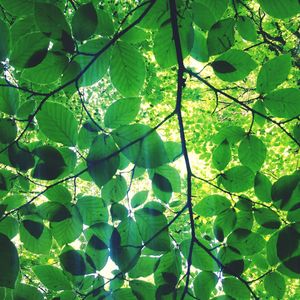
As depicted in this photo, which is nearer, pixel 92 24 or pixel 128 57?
pixel 92 24

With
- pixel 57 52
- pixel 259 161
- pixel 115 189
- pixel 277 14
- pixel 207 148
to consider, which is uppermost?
pixel 207 148

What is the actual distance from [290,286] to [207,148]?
352 cm

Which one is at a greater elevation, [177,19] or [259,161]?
[177,19]

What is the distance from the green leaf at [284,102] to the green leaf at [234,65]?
123 millimetres

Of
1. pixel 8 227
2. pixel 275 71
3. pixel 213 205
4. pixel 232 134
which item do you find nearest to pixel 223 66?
pixel 275 71

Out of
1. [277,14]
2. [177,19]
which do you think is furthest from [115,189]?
[277,14]

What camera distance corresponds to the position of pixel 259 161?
1087 millimetres

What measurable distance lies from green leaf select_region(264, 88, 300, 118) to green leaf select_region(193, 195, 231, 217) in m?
0.36

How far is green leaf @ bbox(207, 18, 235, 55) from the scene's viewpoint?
91 cm

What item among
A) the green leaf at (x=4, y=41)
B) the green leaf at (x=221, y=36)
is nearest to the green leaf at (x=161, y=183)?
the green leaf at (x=221, y=36)

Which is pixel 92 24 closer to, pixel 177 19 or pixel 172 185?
pixel 177 19

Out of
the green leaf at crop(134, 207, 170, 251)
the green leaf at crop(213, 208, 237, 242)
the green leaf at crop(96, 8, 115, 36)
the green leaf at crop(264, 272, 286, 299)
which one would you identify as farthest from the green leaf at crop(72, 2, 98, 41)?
the green leaf at crop(264, 272, 286, 299)

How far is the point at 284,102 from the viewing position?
96cm

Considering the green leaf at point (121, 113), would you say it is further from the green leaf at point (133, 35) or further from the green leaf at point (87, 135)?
the green leaf at point (133, 35)
